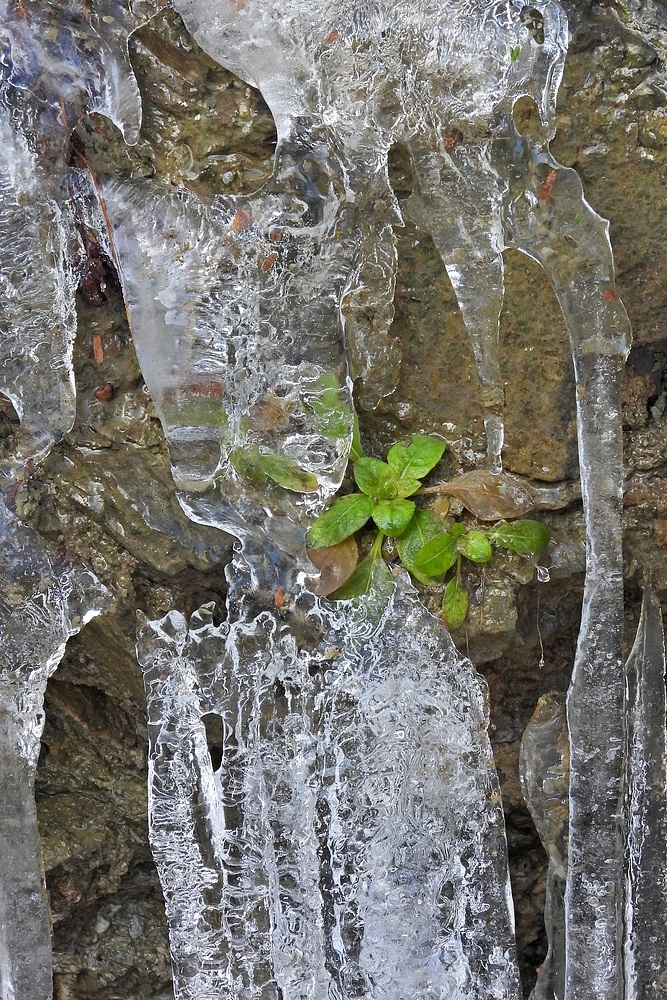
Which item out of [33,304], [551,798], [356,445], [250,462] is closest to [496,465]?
[356,445]

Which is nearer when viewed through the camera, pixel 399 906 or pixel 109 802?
pixel 399 906

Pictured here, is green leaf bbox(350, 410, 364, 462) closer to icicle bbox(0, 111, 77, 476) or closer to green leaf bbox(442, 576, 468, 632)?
green leaf bbox(442, 576, 468, 632)

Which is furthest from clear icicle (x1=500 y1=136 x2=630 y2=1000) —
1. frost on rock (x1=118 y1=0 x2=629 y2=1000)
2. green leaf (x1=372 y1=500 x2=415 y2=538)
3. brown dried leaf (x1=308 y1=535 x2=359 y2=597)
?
brown dried leaf (x1=308 y1=535 x2=359 y2=597)

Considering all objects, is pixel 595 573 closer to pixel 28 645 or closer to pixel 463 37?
pixel 463 37

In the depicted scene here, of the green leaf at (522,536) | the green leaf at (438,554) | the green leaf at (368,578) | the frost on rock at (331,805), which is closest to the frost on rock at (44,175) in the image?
the frost on rock at (331,805)

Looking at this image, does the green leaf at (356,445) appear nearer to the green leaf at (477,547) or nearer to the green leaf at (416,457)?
the green leaf at (416,457)

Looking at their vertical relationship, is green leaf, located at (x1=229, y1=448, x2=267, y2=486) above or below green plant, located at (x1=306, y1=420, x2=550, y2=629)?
above

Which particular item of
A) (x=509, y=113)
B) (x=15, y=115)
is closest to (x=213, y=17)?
(x=15, y=115)
